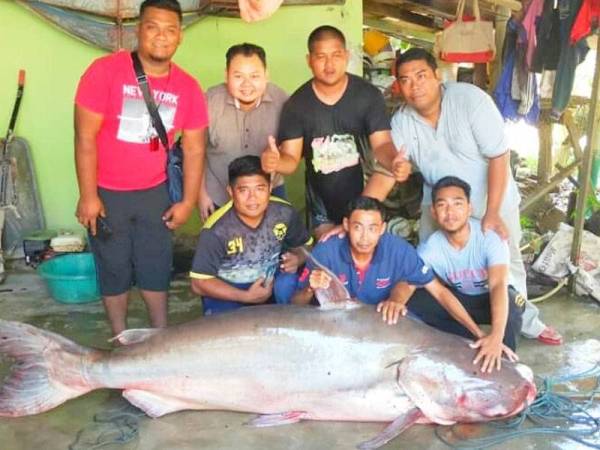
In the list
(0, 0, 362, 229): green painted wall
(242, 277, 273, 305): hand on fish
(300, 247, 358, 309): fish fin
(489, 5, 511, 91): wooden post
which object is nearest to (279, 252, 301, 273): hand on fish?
(242, 277, 273, 305): hand on fish

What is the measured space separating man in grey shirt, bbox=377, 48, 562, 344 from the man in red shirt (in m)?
1.12

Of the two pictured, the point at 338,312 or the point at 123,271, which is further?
the point at 123,271

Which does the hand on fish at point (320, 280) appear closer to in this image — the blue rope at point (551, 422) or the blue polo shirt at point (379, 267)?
the blue polo shirt at point (379, 267)

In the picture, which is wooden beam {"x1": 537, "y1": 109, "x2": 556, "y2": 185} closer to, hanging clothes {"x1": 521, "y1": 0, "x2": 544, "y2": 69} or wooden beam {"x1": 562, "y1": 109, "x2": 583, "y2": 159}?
wooden beam {"x1": 562, "y1": 109, "x2": 583, "y2": 159}

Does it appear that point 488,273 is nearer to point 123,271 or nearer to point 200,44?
point 123,271

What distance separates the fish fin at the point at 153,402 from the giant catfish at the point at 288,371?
0.4 inches

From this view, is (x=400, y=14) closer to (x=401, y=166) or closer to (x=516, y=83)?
(x=516, y=83)

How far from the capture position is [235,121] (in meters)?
4.01

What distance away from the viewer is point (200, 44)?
584 centimetres

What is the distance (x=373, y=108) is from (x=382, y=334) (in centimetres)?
138

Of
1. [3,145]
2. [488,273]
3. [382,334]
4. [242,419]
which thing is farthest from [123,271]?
[3,145]

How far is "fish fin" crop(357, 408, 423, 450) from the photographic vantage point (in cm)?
300

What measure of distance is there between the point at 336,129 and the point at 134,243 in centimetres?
128

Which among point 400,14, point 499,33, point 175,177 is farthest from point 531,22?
point 400,14
